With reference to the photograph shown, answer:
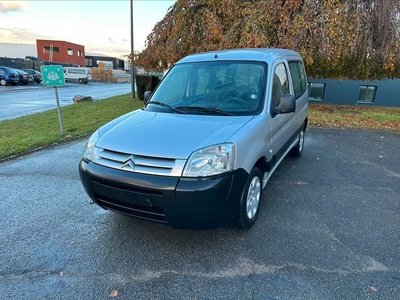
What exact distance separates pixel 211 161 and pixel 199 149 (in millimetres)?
151

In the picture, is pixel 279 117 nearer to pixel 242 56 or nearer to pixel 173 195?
pixel 242 56

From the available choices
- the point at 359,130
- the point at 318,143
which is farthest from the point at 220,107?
the point at 359,130

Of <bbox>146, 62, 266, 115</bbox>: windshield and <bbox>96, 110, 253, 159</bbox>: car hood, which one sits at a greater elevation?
<bbox>146, 62, 266, 115</bbox>: windshield

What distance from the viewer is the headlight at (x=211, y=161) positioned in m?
2.38

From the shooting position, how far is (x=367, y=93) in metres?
16.7

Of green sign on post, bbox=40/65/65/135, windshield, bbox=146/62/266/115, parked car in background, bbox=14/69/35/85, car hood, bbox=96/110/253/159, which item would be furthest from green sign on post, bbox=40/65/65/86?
parked car in background, bbox=14/69/35/85

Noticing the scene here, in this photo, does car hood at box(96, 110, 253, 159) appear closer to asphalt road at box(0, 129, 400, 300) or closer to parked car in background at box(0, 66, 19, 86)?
asphalt road at box(0, 129, 400, 300)

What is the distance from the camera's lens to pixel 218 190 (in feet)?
7.90

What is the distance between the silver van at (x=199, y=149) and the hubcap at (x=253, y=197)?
0.01m

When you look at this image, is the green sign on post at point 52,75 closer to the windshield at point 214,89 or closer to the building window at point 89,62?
the windshield at point 214,89

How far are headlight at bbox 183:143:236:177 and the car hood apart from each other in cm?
6

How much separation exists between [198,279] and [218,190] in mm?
790

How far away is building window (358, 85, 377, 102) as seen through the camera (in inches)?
648

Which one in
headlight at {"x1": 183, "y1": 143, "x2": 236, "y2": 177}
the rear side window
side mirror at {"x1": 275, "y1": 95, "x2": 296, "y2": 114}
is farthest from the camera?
the rear side window
